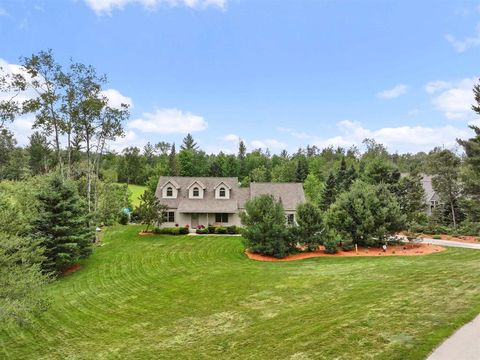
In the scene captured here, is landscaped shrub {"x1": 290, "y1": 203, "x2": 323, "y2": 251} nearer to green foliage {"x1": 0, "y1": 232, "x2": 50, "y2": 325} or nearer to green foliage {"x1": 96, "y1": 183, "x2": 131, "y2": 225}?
green foliage {"x1": 0, "y1": 232, "x2": 50, "y2": 325}

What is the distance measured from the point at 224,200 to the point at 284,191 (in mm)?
6887

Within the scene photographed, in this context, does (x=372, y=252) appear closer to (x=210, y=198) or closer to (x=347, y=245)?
(x=347, y=245)

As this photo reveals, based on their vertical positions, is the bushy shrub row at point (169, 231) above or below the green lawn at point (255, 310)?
above

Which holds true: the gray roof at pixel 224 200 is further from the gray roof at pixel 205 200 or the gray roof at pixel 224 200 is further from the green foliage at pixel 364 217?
the green foliage at pixel 364 217

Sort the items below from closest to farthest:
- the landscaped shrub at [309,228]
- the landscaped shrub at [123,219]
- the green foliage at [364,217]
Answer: the landscaped shrub at [309,228] < the green foliage at [364,217] < the landscaped shrub at [123,219]

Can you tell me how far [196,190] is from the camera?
36.3 metres

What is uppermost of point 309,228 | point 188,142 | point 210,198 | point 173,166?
point 188,142

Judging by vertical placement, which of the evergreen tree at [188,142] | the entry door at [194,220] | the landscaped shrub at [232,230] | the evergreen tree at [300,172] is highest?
the evergreen tree at [188,142]

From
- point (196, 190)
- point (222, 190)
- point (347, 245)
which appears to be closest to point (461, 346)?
point (347, 245)

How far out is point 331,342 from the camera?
9.38 m

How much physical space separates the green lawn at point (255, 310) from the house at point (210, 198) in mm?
13187

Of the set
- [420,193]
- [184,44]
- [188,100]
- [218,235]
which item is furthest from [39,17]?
[420,193]

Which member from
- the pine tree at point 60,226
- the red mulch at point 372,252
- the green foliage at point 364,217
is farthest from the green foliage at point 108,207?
the green foliage at point 364,217

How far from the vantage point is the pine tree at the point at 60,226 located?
20327 mm
